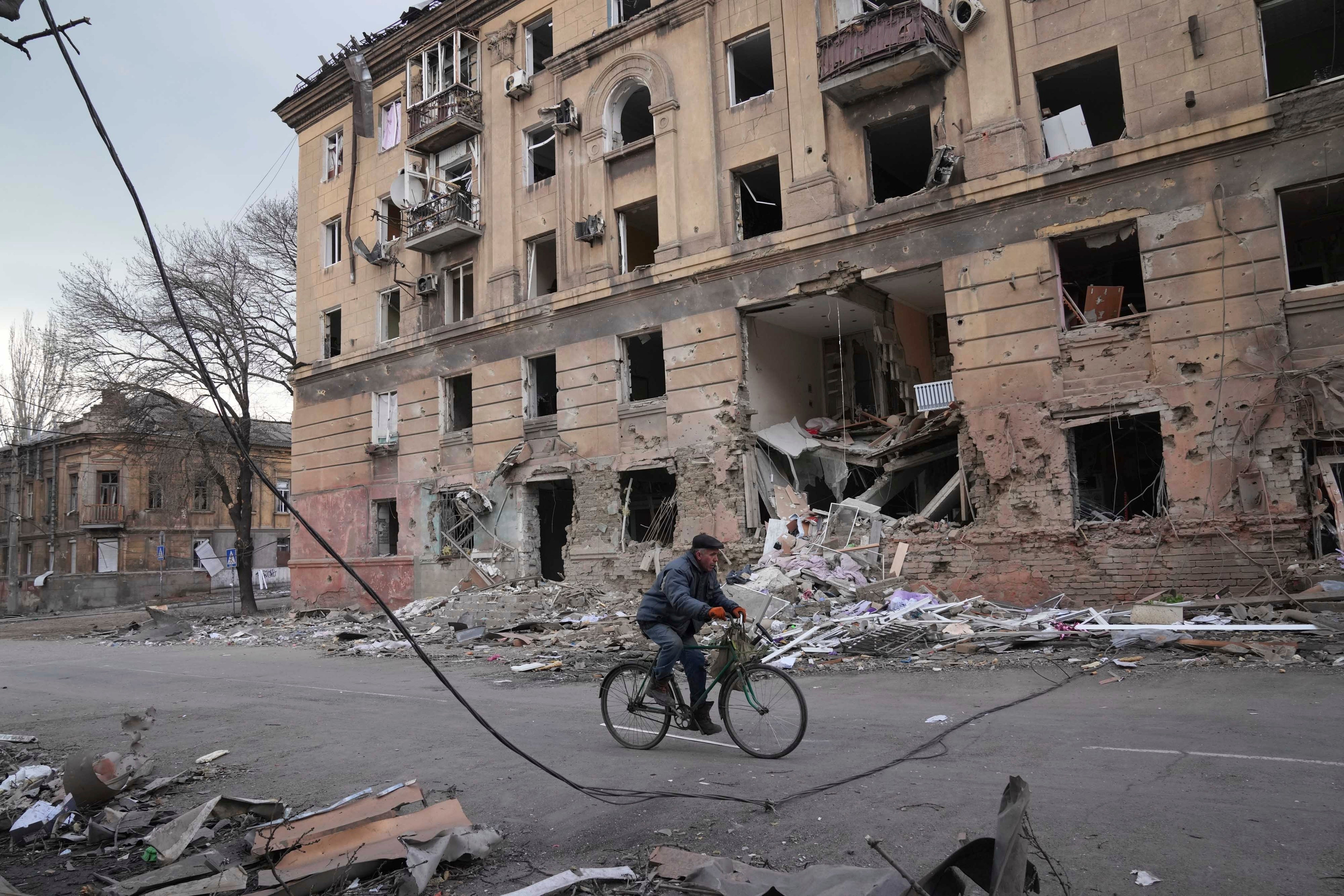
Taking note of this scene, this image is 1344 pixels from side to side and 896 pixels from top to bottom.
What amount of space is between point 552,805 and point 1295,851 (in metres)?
3.68

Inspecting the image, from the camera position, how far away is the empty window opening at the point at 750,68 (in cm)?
1778

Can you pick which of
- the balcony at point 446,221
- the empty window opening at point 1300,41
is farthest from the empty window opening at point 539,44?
the empty window opening at point 1300,41

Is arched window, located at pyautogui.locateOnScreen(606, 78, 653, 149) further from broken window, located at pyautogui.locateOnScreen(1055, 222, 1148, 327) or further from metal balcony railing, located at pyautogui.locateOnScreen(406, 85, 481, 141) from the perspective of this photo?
broken window, located at pyautogui.locateOnScreen(1055, 222, 1148, 327)

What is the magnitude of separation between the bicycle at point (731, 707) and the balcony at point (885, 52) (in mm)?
12050

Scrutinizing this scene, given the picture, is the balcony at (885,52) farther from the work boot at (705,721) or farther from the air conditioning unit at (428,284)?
the work boot at (705,721)

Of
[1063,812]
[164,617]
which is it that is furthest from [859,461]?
[164,617]

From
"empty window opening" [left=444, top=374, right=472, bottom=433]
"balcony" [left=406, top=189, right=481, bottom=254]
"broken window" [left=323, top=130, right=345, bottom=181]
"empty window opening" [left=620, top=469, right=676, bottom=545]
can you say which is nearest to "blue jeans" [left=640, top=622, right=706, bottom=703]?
"empty window opening" [left=620, top=469, right=676, bottom=545]

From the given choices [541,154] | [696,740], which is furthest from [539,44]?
[696,740]

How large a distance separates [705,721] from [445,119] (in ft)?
66.0

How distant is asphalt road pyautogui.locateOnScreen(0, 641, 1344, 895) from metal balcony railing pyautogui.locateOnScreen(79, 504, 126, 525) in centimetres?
3903

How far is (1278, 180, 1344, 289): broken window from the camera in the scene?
12.6 metres

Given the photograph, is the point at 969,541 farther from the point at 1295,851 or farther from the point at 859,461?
the point at 1295,851

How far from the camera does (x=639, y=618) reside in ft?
21.5

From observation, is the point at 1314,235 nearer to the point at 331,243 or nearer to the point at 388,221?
the point at 388,221
